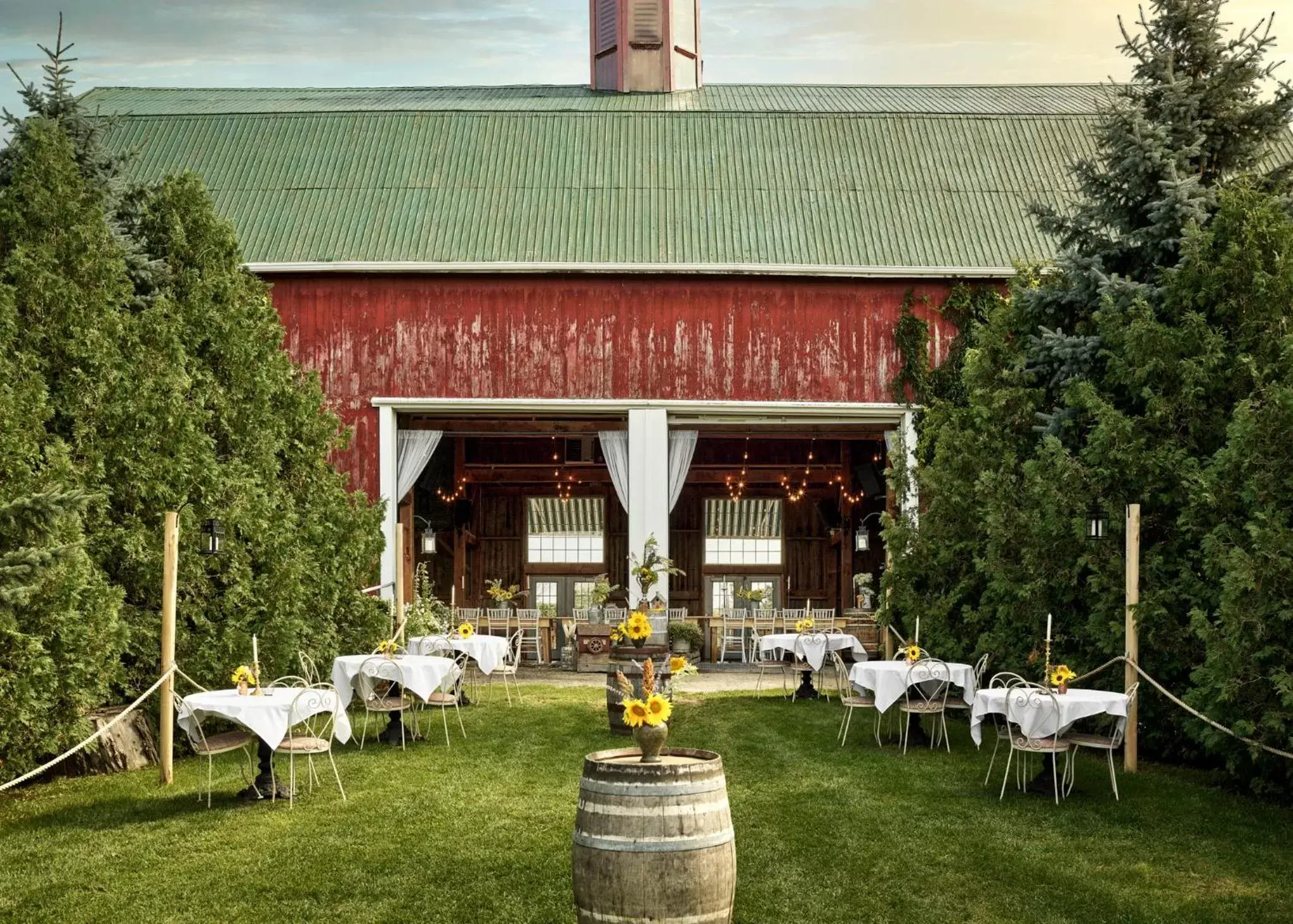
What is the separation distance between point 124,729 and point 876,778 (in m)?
5.43

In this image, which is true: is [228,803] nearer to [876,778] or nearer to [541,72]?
[876,778]

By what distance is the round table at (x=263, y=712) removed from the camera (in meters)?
8.77

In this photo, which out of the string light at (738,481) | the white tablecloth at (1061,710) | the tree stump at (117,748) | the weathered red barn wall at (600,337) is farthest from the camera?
the string light at (738,481)

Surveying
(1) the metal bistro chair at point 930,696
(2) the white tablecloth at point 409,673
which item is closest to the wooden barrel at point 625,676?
(2) the white tablecloth at point 409,673

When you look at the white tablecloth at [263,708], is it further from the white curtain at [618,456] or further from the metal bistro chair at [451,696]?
the white curtain at [618,456]

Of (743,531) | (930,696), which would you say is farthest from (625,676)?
(743,531)

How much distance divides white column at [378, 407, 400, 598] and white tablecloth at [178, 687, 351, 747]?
329 inches

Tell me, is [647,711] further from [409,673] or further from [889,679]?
[409,673]

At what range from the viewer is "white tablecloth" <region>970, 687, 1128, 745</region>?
30.2 ft

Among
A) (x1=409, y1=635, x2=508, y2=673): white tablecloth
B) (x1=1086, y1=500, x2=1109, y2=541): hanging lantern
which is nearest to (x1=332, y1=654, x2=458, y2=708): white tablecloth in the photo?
(x1=409, y1=635, x2=508, y2=673): white tablecloth

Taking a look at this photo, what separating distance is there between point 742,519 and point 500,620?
595 centimetres

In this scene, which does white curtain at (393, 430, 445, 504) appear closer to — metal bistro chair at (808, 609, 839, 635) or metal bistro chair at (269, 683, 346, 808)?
metal bistro chair at (808, 609, 839, 635)

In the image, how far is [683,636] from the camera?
62.7ft

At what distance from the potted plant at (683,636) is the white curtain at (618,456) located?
1.77 meters
